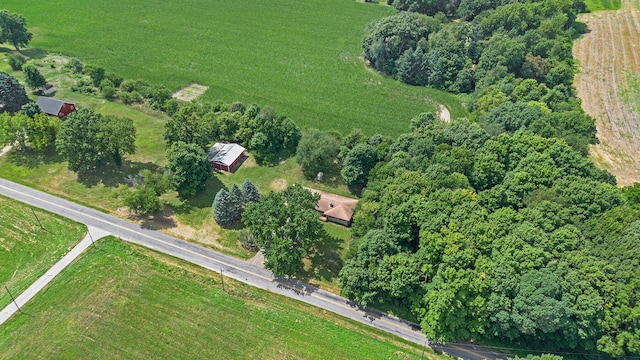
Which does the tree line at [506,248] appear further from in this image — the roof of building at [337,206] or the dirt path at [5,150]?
the dirt path at [5,150]

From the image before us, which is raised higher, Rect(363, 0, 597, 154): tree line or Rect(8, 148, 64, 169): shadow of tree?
Rect(363, 0, 597, 154): tree line

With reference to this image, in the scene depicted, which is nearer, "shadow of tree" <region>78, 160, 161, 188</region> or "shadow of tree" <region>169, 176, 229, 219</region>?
"shadow of tree" <region>169, 176, 229, 219</region>

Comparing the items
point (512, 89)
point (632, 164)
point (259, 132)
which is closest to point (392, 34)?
point (512, 89)

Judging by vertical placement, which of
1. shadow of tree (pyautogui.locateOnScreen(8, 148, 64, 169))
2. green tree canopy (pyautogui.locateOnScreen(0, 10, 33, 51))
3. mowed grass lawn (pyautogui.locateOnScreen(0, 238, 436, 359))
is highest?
green tree canopy (pyautogui.locateOnScreen(0, 10, 33, 51))

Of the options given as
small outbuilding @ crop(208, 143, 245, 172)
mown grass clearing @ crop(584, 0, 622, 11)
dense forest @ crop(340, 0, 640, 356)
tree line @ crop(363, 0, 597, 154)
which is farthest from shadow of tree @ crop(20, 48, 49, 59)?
mown grass clearing @ crop(584, 0, 622, 11)

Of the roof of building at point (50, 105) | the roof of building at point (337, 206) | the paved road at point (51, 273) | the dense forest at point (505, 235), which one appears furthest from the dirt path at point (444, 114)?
the roof of building at point (50, 105)

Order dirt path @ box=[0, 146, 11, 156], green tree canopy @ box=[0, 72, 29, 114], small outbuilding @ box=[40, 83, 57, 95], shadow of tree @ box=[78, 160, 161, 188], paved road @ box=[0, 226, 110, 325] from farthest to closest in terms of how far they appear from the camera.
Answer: small outbuilding @ box=[40, 83, 57, 95]
green tree canopy @ box=[0, 72, 29, 114]
dirt path @ box=[0, 146, 11, 156]
shadow of tree @ box=[78, 160, 161, 188]
paved road @ box=[0, 226, 110, 325]

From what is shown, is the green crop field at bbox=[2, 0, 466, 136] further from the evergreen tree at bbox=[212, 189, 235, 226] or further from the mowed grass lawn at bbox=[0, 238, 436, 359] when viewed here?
the mowed grass lawn at bbox=[0, 238, 436, 359]
